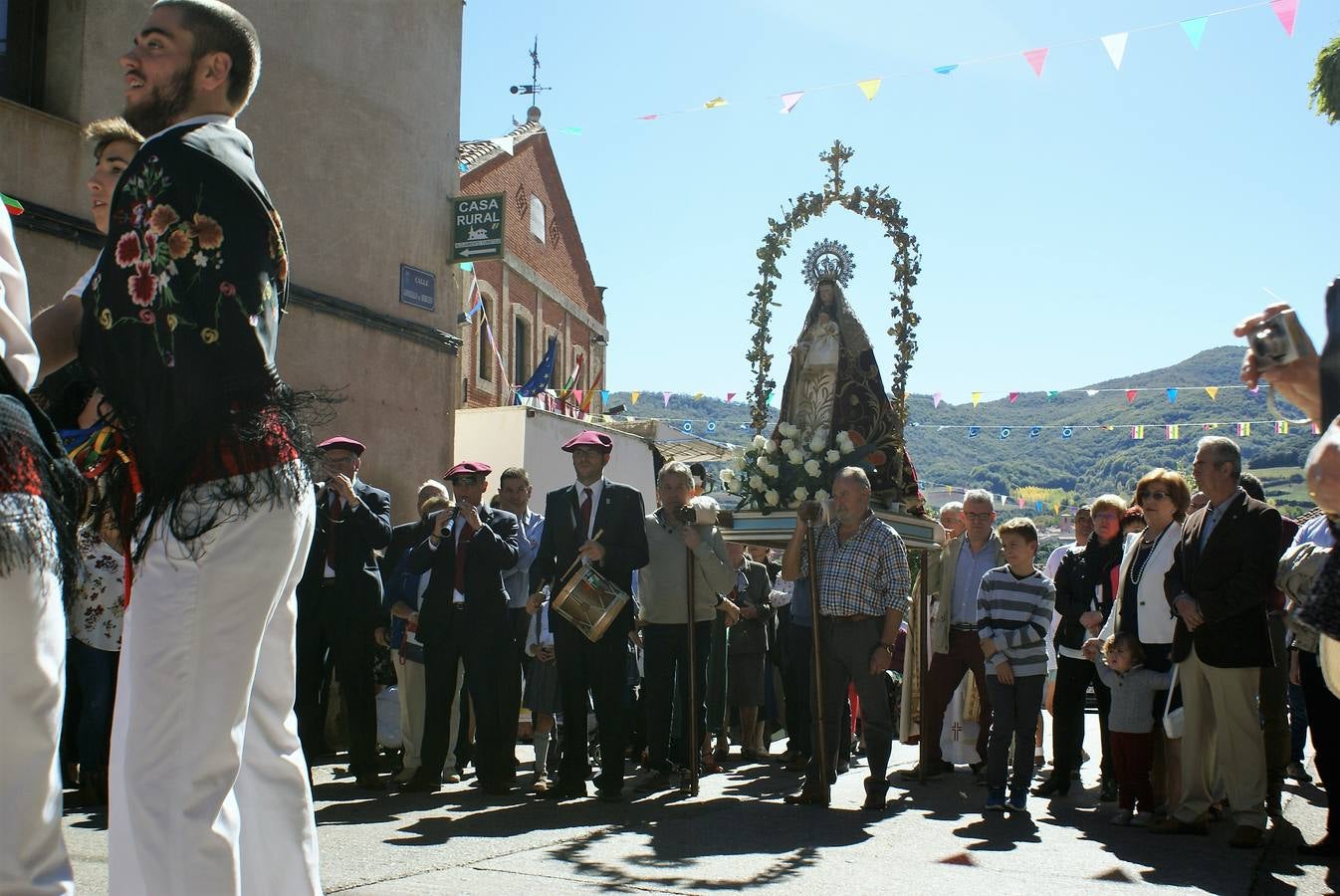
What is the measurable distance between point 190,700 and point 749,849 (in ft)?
13.8

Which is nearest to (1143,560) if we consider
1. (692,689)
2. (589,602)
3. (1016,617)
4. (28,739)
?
(1016,617)

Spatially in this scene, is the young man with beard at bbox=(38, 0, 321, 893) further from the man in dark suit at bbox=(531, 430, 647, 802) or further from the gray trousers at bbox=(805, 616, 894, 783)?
the gray trousers at bbox=(805, 616, 894, 783)

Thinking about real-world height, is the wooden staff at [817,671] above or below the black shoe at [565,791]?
above

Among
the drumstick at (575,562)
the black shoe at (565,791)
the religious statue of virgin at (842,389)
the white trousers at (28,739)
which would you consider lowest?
the black shoe at (565,791)

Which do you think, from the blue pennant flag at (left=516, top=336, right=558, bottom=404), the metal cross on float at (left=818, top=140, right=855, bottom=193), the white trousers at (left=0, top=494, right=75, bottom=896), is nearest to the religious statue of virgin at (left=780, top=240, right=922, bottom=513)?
the metal cross on float at (left=818, top=140, right=855, bottom=193)

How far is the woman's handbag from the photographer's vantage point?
782 centimetres

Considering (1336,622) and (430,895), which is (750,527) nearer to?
(430,895)

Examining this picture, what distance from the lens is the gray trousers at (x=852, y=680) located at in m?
8.84

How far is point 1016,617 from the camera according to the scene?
8906 millimetres

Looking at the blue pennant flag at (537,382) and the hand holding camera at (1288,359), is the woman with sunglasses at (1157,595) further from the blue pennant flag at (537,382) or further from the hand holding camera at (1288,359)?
the blue pennant flag at (537,382)

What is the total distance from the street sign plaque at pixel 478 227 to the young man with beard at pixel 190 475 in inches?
557

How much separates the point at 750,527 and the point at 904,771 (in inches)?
92.6

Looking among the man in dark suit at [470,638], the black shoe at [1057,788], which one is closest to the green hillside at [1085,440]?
the black shoe at [1057,788]

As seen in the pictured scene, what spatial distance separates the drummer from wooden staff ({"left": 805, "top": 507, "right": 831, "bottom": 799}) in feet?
2.79
